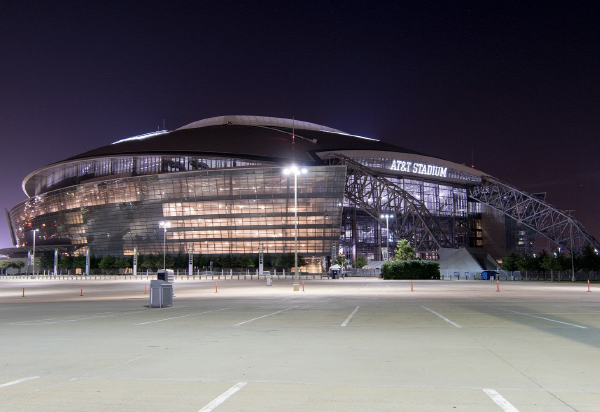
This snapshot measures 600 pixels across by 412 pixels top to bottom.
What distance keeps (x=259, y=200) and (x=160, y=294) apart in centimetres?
8475

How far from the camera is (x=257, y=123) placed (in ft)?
470

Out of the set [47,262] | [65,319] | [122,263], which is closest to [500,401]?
[65,319]

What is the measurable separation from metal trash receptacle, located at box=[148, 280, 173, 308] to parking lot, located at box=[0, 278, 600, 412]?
213 inches

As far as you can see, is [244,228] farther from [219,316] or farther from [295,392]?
[295,392]

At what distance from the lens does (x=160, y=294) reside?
78.9 ft

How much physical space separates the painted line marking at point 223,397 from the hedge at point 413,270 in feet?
209

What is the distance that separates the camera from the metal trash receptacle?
24.2 m

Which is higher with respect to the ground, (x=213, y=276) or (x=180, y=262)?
(x=180, y=262)

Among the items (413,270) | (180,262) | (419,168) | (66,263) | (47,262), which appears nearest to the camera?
(413,270)

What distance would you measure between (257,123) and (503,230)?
69.6 meters

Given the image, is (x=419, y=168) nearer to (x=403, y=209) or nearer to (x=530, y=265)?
(x=403, y=209)

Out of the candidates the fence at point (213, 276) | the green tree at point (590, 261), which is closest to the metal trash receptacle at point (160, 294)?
the fence at point (213, 276)

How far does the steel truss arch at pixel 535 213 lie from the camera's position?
9944 centimetres

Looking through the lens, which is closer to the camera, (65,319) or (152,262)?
(65,319)
